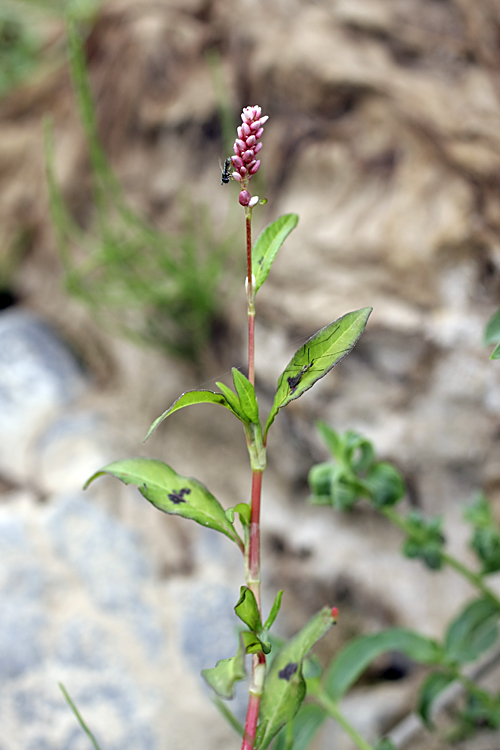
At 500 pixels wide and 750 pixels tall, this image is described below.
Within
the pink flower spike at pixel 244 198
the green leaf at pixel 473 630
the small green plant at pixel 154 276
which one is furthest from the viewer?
the small green plant at pixel 154 276

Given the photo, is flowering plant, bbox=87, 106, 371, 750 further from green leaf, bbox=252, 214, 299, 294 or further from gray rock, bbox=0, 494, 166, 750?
gray rock, bbox=0, 494, 166, 750

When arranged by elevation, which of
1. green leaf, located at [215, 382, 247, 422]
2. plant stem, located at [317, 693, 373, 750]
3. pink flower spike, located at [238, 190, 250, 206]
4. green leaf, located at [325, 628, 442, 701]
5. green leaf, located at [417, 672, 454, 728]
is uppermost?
pink flower spike, located at [238, 190, 250, 206]

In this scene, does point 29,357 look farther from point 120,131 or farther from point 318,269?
point 318,269

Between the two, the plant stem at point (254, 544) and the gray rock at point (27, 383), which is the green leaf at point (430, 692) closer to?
the plant stem at point (254, 544)

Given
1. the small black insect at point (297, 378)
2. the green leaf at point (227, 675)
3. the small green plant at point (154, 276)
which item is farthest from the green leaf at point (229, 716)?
the small green plant at point (154, 276)

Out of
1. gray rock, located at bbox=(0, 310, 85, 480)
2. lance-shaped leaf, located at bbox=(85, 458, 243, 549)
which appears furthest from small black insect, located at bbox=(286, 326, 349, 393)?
gray rock, located at bbox=(0, 310, 85, 480)

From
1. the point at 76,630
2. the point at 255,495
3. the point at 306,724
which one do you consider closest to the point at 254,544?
the point at 255,495
